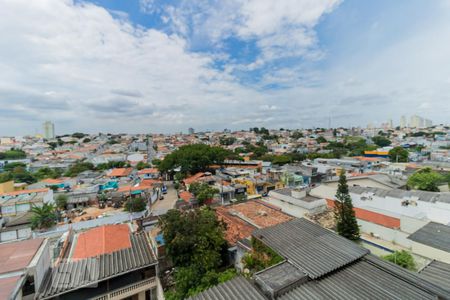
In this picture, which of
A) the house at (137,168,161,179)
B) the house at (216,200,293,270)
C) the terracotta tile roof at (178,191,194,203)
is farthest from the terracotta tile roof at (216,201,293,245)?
the house at (137,168,161,179)

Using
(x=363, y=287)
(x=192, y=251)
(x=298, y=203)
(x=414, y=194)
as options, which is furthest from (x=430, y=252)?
(x=192, y=251)

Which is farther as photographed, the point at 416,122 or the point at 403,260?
the point at 416,122

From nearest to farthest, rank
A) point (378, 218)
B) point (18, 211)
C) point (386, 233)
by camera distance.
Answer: point (386, 233) < point (378, 218) < point (18, 211)

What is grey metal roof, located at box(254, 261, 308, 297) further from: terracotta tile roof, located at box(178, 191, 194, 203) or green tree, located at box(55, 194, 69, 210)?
green tree, located at box(55, 194, 69, 210)

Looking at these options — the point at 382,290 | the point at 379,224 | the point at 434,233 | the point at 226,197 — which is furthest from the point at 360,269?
the point at 226,197

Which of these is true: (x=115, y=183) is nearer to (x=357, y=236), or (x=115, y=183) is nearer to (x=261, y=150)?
(x=357, y=236)

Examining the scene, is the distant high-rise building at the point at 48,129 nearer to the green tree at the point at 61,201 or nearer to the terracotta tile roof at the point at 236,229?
the green tree at the point at 61,201

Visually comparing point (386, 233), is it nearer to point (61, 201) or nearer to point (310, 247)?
point (310, 247)

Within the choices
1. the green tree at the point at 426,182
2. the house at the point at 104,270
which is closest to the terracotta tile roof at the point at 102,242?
the house at the point at 104,270

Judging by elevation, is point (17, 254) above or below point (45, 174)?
above
